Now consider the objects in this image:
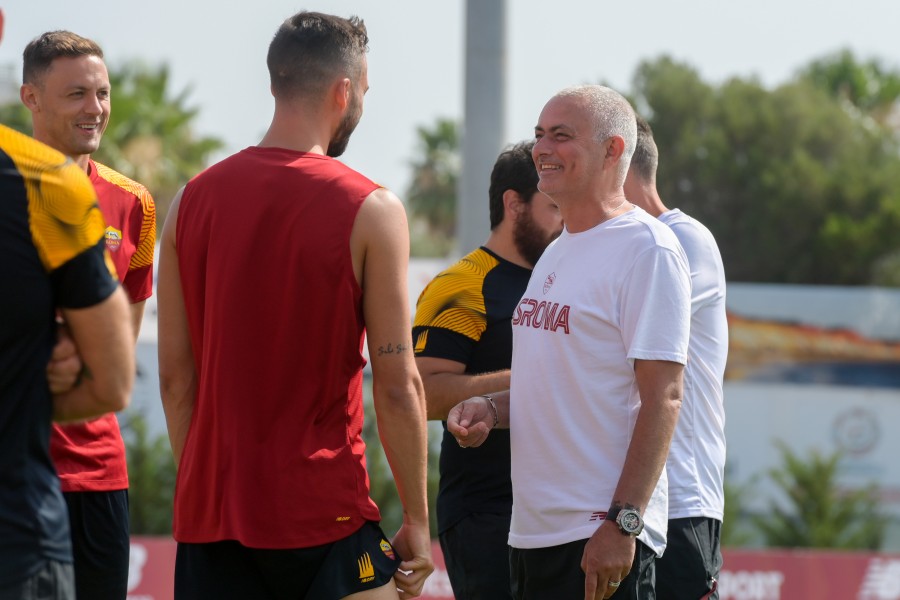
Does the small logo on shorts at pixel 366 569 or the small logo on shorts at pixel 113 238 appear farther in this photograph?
the small logo on shorts at pixel 113 238

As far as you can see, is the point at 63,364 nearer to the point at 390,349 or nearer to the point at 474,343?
the point at 390,349

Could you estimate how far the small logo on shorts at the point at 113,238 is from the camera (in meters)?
3.81

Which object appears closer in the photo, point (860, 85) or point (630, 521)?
point (630, 521)

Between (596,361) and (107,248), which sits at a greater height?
(107,248)

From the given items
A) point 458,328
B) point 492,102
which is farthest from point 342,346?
point 492,102

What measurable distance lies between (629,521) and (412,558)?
551mm

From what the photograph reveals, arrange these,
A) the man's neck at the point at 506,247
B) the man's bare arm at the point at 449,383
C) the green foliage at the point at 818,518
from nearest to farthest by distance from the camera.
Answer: the man's bare arm at the point at 449,383
the man's neck at the point at 506,247
the green foliage at the point at 818,518

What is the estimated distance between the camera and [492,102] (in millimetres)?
8383

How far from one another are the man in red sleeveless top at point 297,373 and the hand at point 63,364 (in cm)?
69

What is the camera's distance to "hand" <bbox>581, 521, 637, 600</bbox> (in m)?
3.12

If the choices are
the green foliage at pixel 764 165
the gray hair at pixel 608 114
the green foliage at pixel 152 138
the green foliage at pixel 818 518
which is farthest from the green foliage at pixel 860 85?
the gray hair at pixel 608 114

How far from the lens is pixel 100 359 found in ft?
7.89

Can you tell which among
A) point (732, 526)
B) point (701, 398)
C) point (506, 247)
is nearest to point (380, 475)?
point (732, 526)

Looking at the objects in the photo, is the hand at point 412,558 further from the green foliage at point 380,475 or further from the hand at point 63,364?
the green foliage at point 380,475
